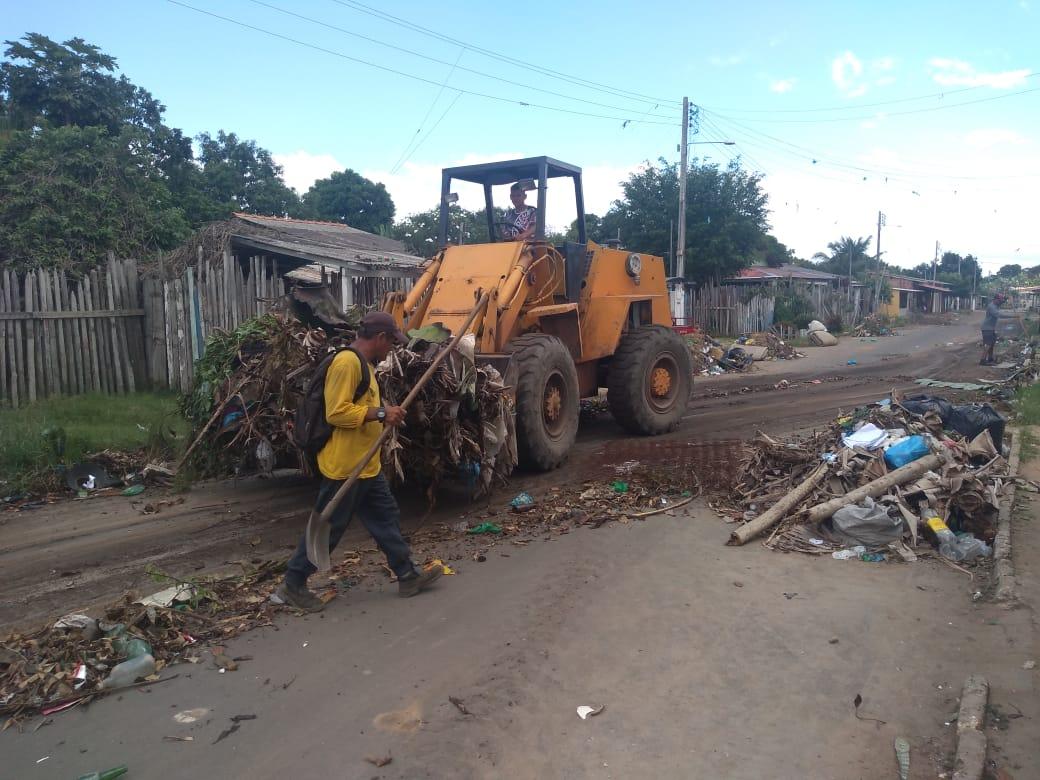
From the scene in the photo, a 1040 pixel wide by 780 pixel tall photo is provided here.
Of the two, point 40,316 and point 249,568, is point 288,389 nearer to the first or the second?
point 249,568

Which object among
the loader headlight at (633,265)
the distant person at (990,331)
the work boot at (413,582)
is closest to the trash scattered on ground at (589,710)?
the work boot at (413,582)

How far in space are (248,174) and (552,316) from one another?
27.0 meters

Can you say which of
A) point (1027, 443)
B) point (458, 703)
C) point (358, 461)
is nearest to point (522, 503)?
point (358, 461)

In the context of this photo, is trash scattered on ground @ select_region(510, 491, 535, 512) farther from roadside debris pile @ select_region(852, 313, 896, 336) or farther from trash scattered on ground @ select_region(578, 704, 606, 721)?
roadside debris pile @ select_region(852, 313, 896, 336)

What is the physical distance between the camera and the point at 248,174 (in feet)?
103

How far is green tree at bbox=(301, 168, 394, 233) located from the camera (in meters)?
37.0

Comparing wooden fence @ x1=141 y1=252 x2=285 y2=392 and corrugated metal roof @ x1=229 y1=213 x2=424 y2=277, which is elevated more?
corrugated metal roof @ x1=229 y1=213 x2=424 y2=277

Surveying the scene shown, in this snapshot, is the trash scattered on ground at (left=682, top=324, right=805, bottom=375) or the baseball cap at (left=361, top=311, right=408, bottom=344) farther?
the trash scattered on ground at (left=682, top=324, right=805, bottom=375)

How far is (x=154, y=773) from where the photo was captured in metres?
3.04

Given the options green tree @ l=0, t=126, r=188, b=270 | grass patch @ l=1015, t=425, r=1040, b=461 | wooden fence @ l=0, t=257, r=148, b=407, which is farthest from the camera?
green tree @ l=0, t=126, r=188, b=270

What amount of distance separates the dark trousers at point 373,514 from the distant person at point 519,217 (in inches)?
169

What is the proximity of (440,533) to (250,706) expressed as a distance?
8.15 ft

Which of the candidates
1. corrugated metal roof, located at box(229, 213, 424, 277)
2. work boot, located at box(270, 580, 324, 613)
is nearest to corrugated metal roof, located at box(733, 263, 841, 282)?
corrugated metal roof, located at box(229, 213, 424, 277)

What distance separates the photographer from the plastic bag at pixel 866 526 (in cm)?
557
